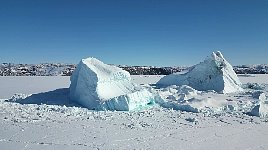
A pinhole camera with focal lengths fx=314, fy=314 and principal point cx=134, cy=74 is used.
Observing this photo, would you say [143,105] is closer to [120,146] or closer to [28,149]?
[120,146]

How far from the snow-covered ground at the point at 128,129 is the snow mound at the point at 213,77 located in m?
5.46

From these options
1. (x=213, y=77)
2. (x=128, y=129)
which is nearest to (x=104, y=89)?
(x=128, y=129)

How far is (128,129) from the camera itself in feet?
22.8

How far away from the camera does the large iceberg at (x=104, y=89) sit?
373 inches

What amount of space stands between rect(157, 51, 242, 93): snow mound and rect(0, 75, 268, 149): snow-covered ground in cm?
546

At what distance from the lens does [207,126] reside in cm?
750

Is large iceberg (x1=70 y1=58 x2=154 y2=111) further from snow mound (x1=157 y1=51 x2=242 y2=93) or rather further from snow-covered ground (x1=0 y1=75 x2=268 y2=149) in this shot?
snow mound (x1=157 y1=51 x2=242 y2=93)

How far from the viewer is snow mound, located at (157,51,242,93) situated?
579 inches

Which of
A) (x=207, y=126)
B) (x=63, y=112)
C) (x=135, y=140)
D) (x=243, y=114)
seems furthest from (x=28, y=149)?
(x=243, y=114)

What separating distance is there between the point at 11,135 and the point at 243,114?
6277mm

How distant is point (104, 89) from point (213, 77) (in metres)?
6.70

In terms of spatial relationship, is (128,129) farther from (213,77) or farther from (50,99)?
(213,77)

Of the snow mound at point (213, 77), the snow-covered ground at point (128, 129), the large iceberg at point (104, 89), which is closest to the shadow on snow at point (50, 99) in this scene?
the large iceberg at point (104, 89)

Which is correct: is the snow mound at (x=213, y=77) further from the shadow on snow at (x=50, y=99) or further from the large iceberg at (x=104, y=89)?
the shadow on snow at (x=50, y=99)
